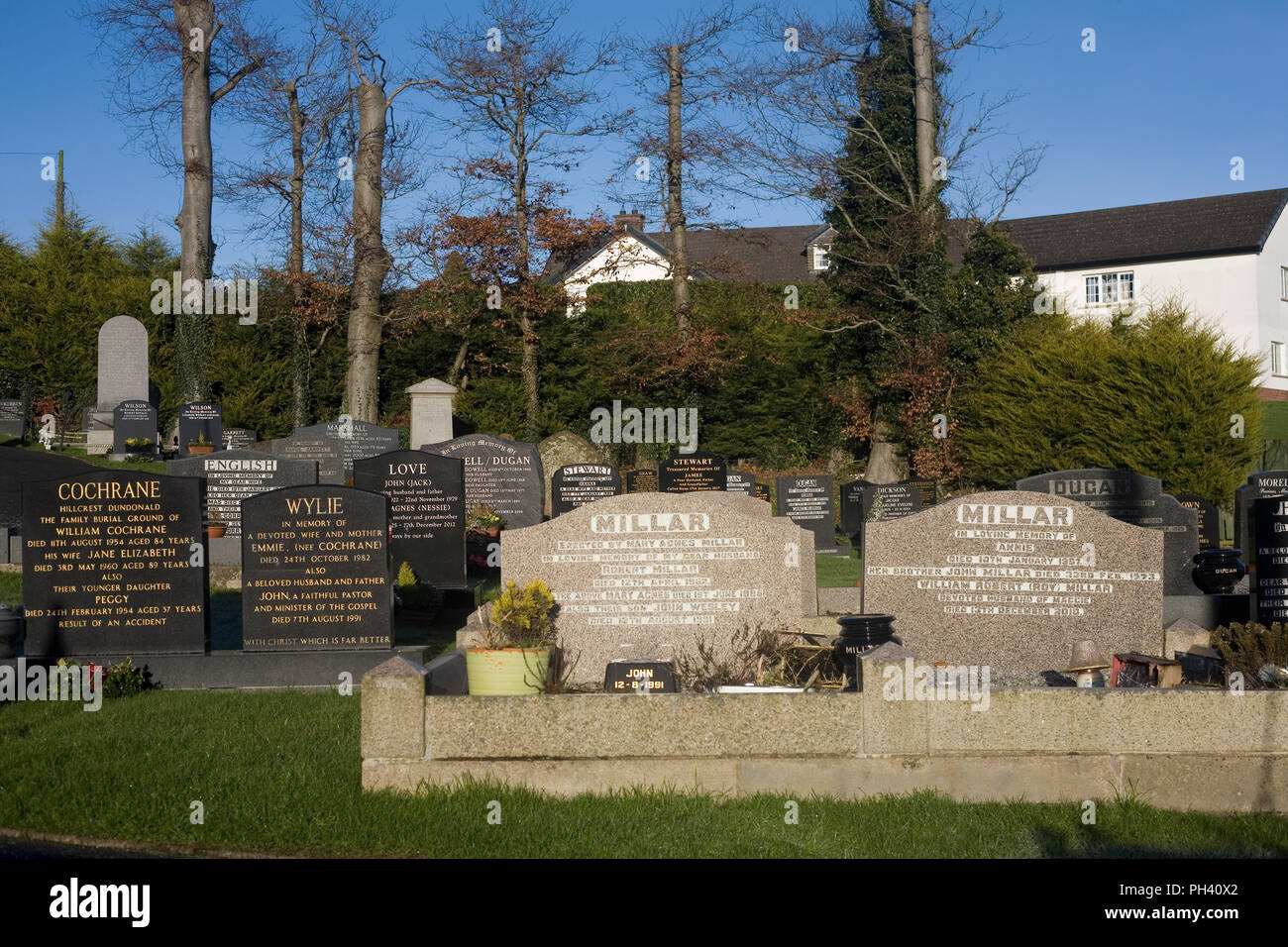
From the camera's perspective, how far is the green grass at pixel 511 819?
17.7 ft

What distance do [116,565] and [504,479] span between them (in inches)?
309

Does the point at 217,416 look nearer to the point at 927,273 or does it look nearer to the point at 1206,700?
the point at 927,273

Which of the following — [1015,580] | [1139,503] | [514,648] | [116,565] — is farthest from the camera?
[1139,503]

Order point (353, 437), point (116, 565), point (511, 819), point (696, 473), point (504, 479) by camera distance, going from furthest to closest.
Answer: point (353, 437) → point (696, 473) → point (504, 479) → point (116, 565) → point (511, 819)

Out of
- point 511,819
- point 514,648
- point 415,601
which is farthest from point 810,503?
point 511,819

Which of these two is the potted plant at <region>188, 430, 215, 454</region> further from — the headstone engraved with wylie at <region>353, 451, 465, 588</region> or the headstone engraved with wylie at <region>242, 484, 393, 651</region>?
the headstone engraved with wylie at <region>242, 484, 393, 651</region>

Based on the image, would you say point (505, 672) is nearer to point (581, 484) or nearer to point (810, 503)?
point (581, 484)

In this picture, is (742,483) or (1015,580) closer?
(1015,580)

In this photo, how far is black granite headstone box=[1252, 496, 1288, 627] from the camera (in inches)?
341

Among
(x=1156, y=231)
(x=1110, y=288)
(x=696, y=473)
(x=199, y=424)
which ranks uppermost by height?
(x=1156, y=231)

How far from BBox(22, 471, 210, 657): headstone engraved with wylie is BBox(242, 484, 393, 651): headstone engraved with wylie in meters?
0.43

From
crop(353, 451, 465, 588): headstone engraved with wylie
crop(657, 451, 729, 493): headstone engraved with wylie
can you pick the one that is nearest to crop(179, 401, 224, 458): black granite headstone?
crop(657, 451, 729, 493): headstone engraved with wylie

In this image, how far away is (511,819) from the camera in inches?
224
